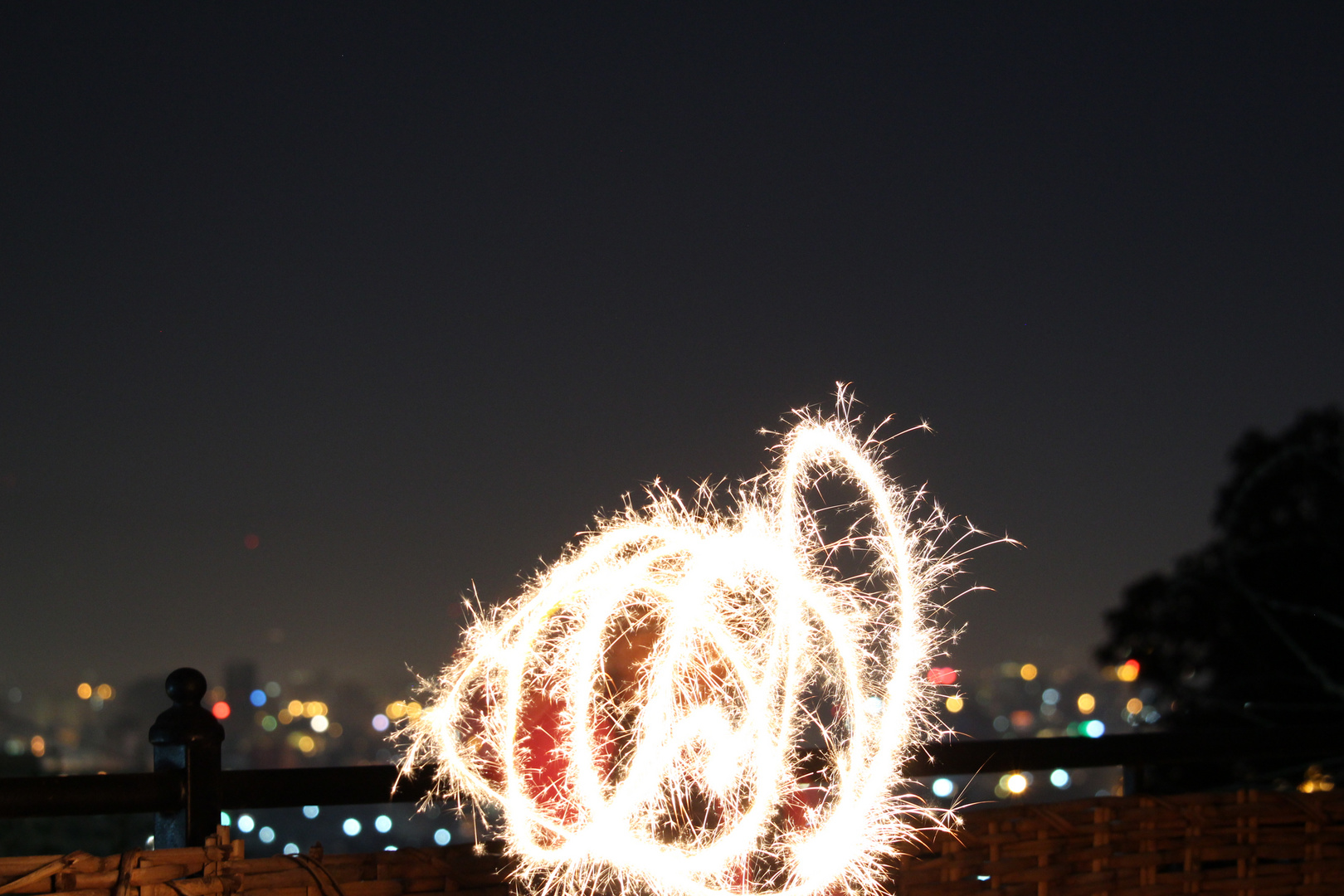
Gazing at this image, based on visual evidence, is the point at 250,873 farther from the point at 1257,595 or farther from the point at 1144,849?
the point at 1257,595

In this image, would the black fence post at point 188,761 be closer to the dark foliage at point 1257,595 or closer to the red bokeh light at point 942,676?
the red bokeh light at point 942,676

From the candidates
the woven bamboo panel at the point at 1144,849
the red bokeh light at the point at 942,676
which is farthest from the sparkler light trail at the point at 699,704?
the woven bamboo panel at the point at 1144,849

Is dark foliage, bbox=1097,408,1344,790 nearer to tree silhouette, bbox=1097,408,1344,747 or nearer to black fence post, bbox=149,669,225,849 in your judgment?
tree silhouette, bbox=1097,408,1344,747

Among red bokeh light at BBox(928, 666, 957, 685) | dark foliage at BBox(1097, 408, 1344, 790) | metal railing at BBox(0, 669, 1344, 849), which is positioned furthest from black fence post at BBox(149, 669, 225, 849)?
dark foliage at BBox(1097, 408, 1344, 790)

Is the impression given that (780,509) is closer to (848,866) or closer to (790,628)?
(790,628)

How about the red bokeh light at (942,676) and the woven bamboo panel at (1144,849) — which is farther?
the woven bamboo panel at (1144,849)

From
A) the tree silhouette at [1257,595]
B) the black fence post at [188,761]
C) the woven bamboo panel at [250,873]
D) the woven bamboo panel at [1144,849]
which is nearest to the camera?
the woven bamboo panel at [250,873]
